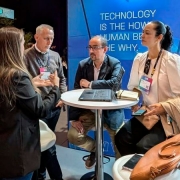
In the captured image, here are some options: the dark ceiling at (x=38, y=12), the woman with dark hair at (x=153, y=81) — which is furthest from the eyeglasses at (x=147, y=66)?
the dark ceiling at (x=38, y=12)

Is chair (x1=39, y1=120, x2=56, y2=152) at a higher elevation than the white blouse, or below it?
below

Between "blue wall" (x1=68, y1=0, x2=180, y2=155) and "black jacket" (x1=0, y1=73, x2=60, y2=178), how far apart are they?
1474 millimetres

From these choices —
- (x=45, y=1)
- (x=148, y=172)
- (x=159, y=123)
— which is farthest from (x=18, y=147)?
(x=45, y=1)

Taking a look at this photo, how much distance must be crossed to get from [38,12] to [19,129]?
20.2ft

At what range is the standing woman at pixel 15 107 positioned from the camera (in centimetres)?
125

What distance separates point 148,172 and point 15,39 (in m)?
0.93

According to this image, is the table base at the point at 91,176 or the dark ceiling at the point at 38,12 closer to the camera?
the table base at the point at 91,176

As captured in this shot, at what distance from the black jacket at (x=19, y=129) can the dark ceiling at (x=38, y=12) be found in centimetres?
595

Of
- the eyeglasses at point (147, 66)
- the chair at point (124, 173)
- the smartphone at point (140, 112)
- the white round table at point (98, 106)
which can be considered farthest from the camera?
the eyeglasses at point (147, 66)

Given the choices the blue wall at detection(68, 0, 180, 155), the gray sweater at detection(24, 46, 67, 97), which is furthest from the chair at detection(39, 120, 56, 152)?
the blue wall at detection(68, 0, 180, 155)

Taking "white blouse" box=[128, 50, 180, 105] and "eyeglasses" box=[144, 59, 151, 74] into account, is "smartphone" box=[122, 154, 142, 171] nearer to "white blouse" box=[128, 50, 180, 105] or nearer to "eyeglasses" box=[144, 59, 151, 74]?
"white blouse" box=[128, 50, 180, 105]

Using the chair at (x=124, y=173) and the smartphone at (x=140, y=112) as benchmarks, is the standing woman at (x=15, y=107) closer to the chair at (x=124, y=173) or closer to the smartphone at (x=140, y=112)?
the chair at (x=124, y=173)

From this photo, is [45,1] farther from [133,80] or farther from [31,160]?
[31,160]

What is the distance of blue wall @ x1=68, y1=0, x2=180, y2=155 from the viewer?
7.77 feet
